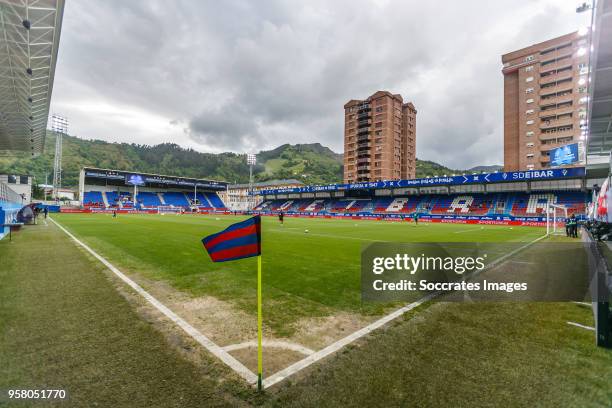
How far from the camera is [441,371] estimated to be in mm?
3375

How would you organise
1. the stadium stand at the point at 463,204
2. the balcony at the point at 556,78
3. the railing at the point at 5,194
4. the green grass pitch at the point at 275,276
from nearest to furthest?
the green grass pitch at the point at 275,276, the railing at the point at 5,194, the stadium stand at the point at 463,204, the balcony at the point at 556,78

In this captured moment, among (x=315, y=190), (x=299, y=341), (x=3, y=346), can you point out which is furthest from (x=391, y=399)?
(x=315, y=190)

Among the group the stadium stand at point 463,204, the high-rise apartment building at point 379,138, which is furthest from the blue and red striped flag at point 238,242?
the high-rise apartment building at point 379,138

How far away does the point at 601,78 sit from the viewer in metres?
15.1

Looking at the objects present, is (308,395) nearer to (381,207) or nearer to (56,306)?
(56,306)

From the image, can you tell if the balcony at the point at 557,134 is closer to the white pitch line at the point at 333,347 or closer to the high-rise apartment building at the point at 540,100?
the high-rise apartment building at the point at 540,100

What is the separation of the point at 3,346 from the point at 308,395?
4.50m

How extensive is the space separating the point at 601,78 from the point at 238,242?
2204cm

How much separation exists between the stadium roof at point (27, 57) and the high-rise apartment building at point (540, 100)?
87293 mm

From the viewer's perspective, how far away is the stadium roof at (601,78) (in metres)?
11.3

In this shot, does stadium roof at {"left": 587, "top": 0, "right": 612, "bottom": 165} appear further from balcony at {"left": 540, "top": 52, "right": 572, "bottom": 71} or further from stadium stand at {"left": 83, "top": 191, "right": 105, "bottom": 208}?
stadium stand at {"left": 83, "top": 191, "right": 105, "bottom": 208}

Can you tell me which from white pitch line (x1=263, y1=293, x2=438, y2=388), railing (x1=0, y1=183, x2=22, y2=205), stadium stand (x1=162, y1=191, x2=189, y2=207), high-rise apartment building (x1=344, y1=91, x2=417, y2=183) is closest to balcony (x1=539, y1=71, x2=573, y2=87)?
high-rise apartment building (x1=344, y1=91, x2=417, y2=183)

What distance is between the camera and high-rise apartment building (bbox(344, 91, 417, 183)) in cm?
9356

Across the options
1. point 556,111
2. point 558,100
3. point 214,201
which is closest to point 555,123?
point 556,111
